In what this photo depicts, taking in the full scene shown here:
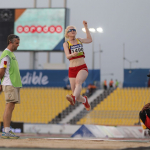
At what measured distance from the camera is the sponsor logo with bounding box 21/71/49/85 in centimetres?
2506

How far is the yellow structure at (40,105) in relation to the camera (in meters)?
23.5

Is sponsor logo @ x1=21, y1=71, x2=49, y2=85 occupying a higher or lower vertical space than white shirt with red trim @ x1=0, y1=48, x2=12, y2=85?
lower

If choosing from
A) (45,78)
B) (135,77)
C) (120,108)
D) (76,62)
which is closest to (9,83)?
(76,62)

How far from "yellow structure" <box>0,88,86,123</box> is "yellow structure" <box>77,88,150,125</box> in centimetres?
194

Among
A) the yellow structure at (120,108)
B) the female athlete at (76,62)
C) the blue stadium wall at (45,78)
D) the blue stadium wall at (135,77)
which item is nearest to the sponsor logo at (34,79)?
the blue stadium wall at (45,78)

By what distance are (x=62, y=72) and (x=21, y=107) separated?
3447 millimetres

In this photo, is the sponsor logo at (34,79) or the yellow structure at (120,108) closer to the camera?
the yellow structure at (120,108)

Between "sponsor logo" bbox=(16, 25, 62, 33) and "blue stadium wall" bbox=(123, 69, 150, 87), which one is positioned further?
"sponsor logo" bbox=(16, 25, 62, 33)

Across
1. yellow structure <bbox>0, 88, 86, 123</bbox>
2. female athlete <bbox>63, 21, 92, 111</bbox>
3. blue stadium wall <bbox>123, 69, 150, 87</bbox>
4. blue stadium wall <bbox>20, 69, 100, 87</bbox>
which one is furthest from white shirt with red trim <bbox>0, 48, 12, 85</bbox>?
blue stadium wall <bbox>20, 69, 100, 87</bbox>

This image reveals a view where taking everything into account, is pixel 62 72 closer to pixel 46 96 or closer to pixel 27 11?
pixel 46 96

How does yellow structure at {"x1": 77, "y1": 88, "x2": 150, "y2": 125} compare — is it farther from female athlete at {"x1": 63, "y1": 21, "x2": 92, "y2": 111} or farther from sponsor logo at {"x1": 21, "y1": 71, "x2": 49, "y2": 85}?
female athlete at {"x1": 63, "y1": 21, "x2": 92, "y2": 111}

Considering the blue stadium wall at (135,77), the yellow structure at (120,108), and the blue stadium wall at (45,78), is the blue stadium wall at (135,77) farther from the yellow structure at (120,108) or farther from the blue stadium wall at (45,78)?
the blue stadium wall at (45,78)

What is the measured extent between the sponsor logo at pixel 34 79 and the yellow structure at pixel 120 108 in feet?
13.6

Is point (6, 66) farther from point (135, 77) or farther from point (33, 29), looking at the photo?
point (33, 29)
